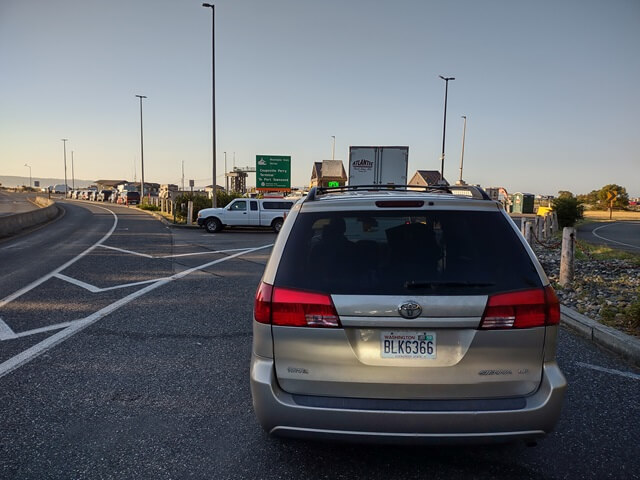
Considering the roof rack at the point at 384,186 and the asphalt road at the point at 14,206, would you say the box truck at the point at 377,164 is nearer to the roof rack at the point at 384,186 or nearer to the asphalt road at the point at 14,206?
the roof rack at the point at 384,186

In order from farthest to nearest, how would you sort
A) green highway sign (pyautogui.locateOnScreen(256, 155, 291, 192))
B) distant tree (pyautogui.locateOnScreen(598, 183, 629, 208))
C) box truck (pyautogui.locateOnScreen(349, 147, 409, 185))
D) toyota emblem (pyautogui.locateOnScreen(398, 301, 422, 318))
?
distant tree (pyautogui.locateOnScreen(598, 183, 629, 208)) → green highway sign (pyautogui.locateOnScreen(256, 155, 291, 192)) → box truck (pyautogui.locateOnScreen(349, 147, 409, 185)) → toyota emblem (pyautogui.locateOnScreen(398, 301, 422, 318))

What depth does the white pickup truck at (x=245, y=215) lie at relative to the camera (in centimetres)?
2323

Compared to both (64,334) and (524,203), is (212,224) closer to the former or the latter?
(64,334)

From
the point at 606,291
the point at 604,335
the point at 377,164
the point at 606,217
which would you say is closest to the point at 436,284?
the point at 604,335

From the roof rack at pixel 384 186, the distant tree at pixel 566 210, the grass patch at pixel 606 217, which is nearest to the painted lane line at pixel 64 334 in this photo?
the roof rack at pixel 384 186

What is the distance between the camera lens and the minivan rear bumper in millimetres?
2555

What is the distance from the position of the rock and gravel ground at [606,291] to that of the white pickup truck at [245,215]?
14545 millimetres

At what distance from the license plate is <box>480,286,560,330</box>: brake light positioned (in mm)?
301

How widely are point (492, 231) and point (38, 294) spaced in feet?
26.0

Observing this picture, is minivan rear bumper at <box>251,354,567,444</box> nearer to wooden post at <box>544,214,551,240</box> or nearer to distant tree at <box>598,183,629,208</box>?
wooden post at <box>544,214,551,240</box>

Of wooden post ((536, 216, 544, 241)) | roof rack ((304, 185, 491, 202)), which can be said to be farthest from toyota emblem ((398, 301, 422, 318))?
wooden post ((536, 216, 544, 241))

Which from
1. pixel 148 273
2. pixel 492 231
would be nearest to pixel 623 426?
pixel 492 231

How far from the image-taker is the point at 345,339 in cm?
260

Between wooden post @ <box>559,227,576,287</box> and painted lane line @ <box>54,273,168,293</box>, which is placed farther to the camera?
wooden post @ <box>559,227,576,287</box>
